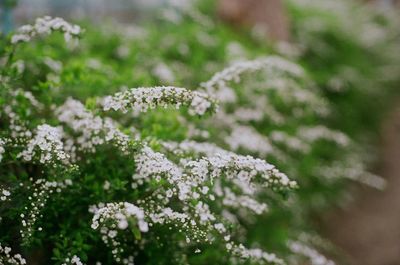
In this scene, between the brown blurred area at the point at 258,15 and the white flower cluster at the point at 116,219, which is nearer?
the white flower cluster at the point at 116,219

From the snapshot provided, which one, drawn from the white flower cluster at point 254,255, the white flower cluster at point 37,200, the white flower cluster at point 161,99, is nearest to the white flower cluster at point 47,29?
the white flower cluster at point 161,99

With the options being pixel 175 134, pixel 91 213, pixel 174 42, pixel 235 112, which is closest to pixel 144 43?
pixel 174 42

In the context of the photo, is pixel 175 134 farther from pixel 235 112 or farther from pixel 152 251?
pixel 235 112

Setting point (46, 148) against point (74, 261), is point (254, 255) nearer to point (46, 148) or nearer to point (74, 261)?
point (74, 261)

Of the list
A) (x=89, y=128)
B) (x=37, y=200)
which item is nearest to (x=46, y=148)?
(x=37, y=200)

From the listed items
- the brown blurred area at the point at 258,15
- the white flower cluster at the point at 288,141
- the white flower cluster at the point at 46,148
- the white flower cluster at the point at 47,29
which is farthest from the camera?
the brown blurred area at the point at 258,15

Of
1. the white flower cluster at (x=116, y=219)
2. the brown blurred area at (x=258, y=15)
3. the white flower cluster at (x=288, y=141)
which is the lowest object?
the white flower cluster at (x=116, y=219)

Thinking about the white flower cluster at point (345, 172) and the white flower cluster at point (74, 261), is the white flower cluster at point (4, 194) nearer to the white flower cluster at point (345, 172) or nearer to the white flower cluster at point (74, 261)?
the white flower cluster at point (74, 261)
